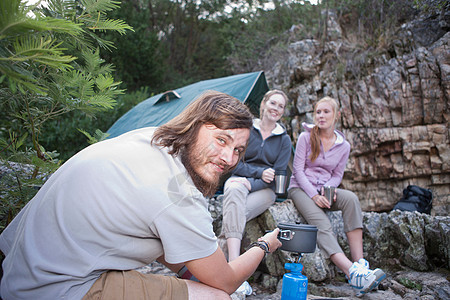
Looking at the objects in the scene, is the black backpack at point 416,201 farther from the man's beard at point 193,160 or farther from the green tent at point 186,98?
the man's beard at point 193,160

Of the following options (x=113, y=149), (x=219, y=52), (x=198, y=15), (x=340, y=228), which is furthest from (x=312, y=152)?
(x=198, y=15)

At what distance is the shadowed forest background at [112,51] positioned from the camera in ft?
3.44

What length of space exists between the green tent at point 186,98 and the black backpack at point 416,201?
2.29 m

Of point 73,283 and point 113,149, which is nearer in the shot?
point 73,283

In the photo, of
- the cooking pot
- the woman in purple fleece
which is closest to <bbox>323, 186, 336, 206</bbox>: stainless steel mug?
the woman in purple fleece

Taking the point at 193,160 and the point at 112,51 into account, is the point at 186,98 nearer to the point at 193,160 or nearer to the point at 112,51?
the point at 112,51

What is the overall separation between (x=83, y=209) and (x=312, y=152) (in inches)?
105

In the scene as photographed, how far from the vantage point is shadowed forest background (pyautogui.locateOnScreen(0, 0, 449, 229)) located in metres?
1.05

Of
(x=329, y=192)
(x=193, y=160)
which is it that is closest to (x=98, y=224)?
(x=193, y=160)

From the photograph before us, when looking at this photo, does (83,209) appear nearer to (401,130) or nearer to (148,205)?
(148,205)

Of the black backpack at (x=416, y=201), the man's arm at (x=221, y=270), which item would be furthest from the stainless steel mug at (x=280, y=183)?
the black backpack at (x=416, y=201)

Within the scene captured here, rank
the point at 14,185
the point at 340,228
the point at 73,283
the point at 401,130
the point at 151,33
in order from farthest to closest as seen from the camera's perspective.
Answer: the point at 151,33 < the point at 401,130 < the point at 340,228 < the point at 14,185 < the point at 73,283

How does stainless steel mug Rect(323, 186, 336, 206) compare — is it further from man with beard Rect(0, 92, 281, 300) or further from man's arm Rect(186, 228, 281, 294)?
man with beard Rect(0, 92, 281, 300)

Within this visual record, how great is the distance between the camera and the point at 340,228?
3320mm
